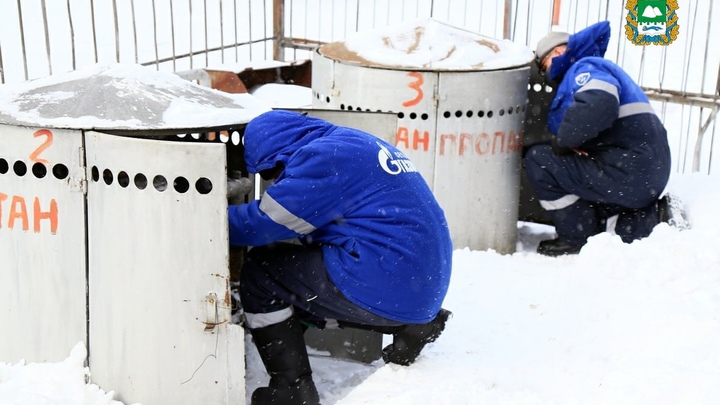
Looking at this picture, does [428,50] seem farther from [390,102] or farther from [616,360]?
[616,360]

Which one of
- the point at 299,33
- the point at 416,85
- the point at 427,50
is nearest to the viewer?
the point at 416,85

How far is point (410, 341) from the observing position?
3836 mm

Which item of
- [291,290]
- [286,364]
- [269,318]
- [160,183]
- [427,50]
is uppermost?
[427,50]

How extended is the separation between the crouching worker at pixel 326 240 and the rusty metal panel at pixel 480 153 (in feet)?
6.55

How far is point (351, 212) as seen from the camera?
3.45 meters

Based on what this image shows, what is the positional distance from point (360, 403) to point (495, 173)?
8.87ft

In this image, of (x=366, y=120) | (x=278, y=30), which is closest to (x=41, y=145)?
(x=366, y=120)

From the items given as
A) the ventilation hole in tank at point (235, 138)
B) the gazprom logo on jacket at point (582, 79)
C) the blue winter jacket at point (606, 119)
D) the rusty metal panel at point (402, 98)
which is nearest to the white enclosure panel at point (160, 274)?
the ventilation hole in tank at point (235, 138)

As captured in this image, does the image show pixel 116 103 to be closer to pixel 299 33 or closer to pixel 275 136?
pixel 275 136

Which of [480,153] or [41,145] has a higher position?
[41,145]

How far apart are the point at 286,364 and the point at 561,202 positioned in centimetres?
285

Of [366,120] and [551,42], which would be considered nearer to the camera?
[366,120]

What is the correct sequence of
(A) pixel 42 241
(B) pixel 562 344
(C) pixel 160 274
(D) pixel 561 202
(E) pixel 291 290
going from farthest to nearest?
(D) pixel 561 202, (B) pixel 562 344, (E) pixel 291 290, (A) pixel 42 241, (C) pixel 160 274

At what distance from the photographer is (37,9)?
1299 centimetres
